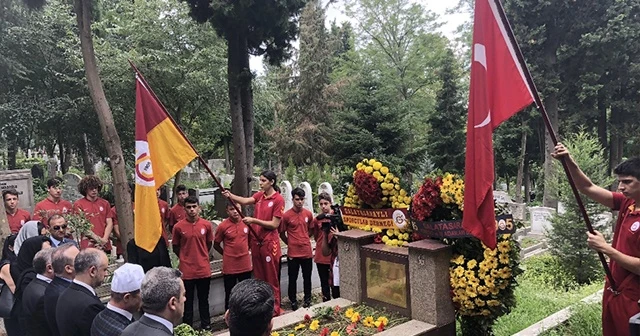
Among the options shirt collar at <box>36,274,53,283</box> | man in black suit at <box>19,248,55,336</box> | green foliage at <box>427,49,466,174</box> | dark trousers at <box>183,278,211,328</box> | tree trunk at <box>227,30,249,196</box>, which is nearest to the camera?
man in black suit at <box>19,248,55,336</box>

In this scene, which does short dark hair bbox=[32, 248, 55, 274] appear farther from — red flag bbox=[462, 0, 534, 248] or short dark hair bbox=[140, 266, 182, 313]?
red flag bbox=[462, 0, 534, 248]

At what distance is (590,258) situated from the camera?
9273 mm

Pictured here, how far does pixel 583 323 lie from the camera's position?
14.9 feet

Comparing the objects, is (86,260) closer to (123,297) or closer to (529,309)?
(123,297)

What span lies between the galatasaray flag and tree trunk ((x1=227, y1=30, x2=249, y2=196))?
249 inches

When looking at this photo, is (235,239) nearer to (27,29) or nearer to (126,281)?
(126,281)

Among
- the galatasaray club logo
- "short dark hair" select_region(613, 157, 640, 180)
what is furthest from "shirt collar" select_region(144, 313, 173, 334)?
"short dark hair" select_region(613, 157, 640, 180)

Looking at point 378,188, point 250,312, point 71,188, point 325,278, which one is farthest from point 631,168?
point 71,188

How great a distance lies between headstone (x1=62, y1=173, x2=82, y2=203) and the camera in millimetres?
15336

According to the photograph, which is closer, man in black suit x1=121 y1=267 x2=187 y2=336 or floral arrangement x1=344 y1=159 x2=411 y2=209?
man in black suit x1=121 y1=267 x2=187 y2=336

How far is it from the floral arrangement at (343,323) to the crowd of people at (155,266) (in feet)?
3.41

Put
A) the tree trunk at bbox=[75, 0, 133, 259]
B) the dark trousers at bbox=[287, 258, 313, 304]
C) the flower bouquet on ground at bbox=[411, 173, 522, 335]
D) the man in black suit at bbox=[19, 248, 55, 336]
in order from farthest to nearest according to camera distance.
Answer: the tree trunk at bbox=[75, 0, 133, 259], the dark trousers at bbox=[287, 258, 313, 304], the flower bouquet on ground at bbox=[411, 173, 522, 335], the man in black suit at bbox=[19, 248, 55, 336]

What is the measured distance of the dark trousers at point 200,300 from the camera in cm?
660

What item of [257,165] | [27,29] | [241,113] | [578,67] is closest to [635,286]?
[241,113]
